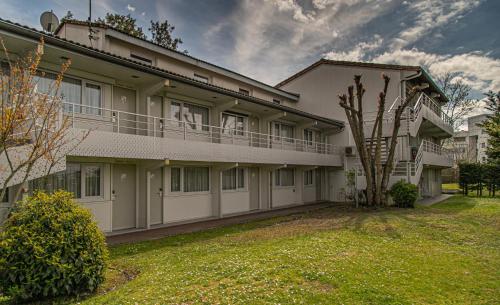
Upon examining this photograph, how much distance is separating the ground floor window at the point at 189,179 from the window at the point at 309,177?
10167mm

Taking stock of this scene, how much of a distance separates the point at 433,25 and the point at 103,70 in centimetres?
1972

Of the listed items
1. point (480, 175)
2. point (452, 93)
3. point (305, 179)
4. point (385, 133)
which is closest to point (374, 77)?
point (385, 133)

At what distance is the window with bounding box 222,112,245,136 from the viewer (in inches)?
659

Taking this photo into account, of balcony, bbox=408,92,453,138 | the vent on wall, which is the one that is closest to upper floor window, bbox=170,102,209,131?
the vent on wall

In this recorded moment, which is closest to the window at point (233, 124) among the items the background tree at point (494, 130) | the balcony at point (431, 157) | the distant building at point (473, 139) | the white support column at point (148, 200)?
the white support column at point (148, 200)

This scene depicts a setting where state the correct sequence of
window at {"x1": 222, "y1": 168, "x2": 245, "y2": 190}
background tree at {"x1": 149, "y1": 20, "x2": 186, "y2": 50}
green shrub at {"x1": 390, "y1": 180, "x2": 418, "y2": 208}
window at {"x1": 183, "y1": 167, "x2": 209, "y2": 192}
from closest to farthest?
window at {"x1": 183, "y1": 167, "x2": 209, "y2": 192} < window at {"x1": 222, "y1": 168, "x2": 245, "y2": 190} < green shrub at {"x1": 390, "y1": 180, "x2": 418, "y2": 208} < background tree at {"x1": 149, "y1": 20, "x2": 186, "y2": 50}

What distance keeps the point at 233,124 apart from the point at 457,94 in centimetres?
4051

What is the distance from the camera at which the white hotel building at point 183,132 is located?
10.6m

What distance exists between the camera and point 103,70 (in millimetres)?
11000

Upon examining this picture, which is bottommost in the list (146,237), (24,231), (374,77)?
(146,237)

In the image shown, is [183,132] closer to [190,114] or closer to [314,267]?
[190,114]

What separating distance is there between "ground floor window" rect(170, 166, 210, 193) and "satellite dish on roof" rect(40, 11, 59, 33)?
7709mm

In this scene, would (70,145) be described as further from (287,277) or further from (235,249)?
(287,277)

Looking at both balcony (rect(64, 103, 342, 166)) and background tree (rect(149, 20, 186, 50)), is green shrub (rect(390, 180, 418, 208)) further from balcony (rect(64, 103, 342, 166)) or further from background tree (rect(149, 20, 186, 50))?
background tree (rect(149, 20, 186, 50))
